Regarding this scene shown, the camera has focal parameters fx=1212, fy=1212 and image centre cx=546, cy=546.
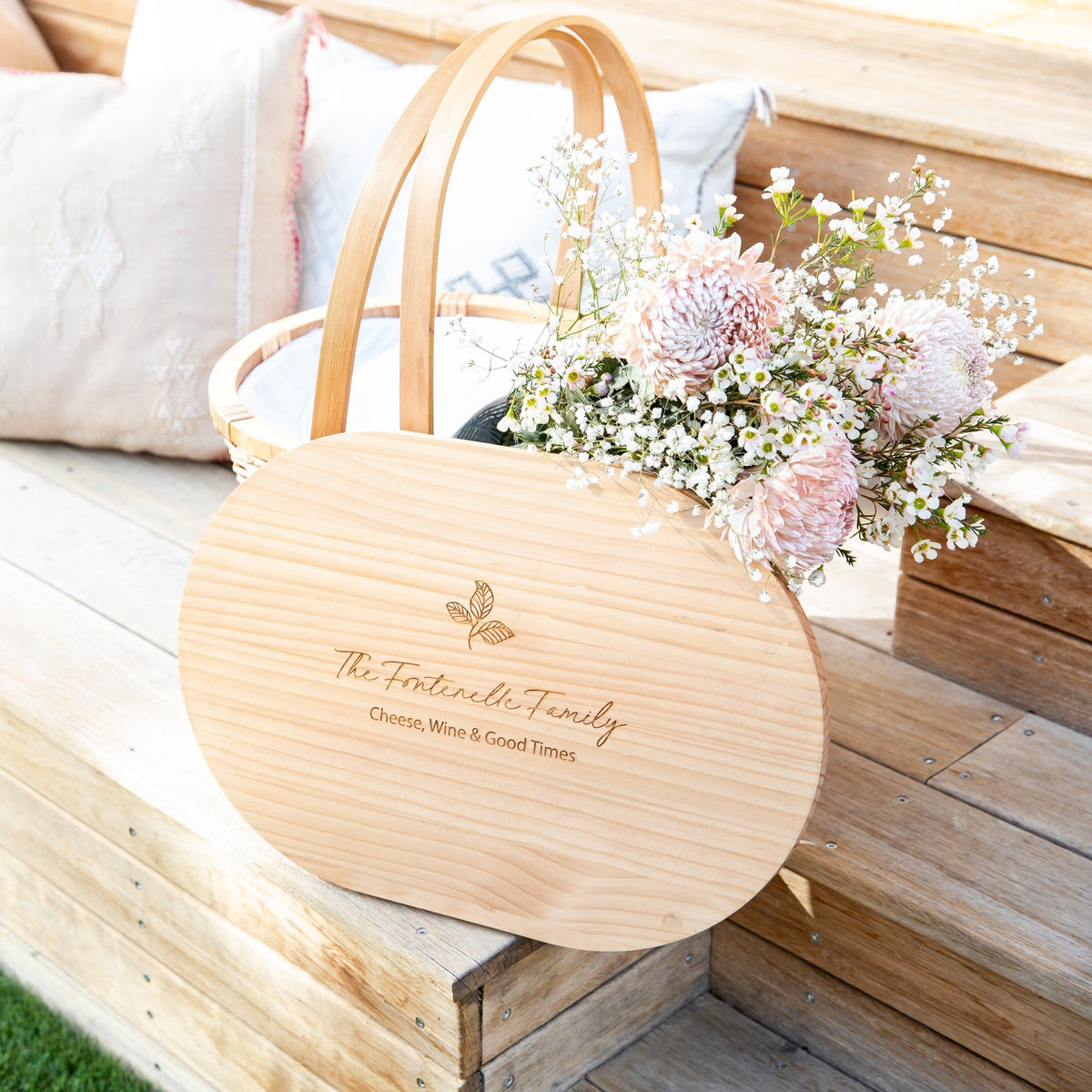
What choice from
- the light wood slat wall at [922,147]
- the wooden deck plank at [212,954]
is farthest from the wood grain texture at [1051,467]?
the wooden deck plank at [212,954]

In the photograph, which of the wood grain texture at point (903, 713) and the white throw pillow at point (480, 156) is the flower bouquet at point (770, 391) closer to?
the wood grain texture at point (903, 713)

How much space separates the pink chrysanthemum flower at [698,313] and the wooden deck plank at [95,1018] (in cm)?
84

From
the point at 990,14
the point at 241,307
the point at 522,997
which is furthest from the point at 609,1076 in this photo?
the point at 990,14

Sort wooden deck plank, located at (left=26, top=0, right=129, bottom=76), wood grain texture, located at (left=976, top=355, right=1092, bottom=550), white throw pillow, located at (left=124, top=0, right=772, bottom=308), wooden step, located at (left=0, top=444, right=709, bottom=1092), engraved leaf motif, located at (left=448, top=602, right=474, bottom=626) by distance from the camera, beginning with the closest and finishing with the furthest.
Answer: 1. engraved leaf motif, located at (left=448, top=602, right=474, bottom=626)
2. wooden step, located at (left=0, top=444, right=709, bottom=1092)
3. wood grain texture, located at (left=976, top=355, right=1092, bottom=550)
4. white throw pillow, located at (left=124, top=0, right=772, bottom=308)
5. wooden deck plank, located at (left=26, top=0, right=129, bottom=76)

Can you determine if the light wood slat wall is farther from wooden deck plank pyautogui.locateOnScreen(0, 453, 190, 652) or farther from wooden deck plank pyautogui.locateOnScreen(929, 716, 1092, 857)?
wooden deck plank pyautogui.locateOnScreen(0, 453, 190, 652)

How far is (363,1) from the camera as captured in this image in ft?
5.64

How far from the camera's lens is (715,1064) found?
964 mm

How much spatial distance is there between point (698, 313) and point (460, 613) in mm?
239

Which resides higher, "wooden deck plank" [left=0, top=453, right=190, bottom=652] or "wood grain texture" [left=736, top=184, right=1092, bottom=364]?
"wood grain texture" [left=736, top=184, right=1092, bottom=364]

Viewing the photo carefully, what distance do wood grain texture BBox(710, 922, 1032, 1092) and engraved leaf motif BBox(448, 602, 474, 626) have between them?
418 millimetres

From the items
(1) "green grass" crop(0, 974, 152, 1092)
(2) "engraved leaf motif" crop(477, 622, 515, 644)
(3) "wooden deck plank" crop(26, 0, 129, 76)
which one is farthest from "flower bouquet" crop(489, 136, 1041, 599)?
(3) "wooden deck plank" crop(26, 0, 129, 76)

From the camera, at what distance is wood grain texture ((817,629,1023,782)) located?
0.99m

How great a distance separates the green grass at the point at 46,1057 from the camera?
1.21m

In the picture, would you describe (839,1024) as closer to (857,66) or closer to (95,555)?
(95,555)
